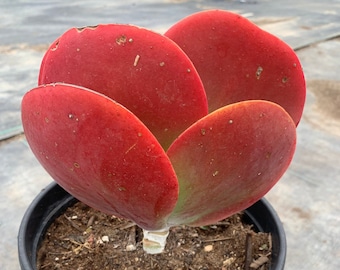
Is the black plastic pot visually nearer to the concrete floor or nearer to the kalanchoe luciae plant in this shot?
the kalanchoe luciae plant

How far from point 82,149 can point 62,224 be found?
31 cm

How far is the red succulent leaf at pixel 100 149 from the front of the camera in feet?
0.93

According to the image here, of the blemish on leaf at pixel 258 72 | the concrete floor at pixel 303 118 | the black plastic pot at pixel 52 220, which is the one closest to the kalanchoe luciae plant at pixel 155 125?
the blemish on leaf at pixel 258 72

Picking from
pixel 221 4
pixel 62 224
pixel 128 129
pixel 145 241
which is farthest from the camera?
pixel 221 4

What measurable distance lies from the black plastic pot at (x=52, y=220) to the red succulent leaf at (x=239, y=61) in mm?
156

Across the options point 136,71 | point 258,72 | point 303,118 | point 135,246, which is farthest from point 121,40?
point 303,118

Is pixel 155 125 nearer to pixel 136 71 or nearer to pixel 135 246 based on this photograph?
pixel 136 71

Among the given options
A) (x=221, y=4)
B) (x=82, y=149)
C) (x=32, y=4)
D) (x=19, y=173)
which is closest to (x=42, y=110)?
(x=82, y=149)

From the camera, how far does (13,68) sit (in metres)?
1.67

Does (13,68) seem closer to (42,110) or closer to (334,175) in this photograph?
(334,175)

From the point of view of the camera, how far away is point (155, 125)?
1.19 ft

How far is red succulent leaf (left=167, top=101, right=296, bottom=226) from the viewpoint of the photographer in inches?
12.3

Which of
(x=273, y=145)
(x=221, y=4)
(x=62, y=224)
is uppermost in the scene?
(x=273, y=145)

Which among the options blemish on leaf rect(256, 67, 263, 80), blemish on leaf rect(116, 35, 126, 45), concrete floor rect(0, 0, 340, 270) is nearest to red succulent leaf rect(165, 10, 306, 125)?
blemish on leaf rect(256, 67, 263, 80)
